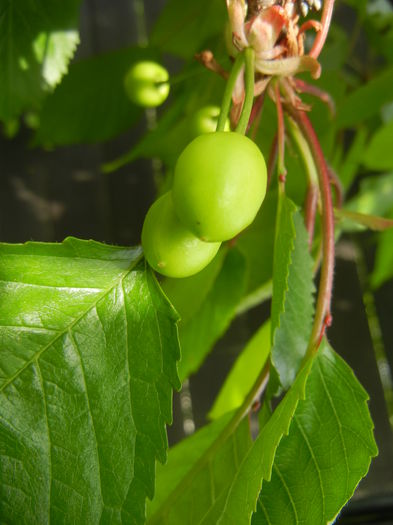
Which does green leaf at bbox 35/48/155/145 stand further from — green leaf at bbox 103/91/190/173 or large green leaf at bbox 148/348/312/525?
large green leaf at bbox 148/348/312/525

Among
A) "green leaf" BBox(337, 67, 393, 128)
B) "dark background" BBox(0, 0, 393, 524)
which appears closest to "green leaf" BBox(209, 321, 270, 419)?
"green leaf" BBox(337, 67, 393, 128)

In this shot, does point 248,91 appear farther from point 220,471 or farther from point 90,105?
point 90,105

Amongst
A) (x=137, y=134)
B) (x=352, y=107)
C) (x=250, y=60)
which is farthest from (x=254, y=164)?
(x=137, y=134)

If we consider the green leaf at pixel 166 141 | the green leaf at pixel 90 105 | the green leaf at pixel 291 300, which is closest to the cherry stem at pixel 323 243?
the green leaf at pixel 291 300

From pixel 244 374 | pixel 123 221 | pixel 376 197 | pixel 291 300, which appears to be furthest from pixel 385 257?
pixel 123 221

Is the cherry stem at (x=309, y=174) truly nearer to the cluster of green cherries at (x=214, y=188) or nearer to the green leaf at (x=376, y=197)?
the cluster of green cherries at (x=214, y=188)
